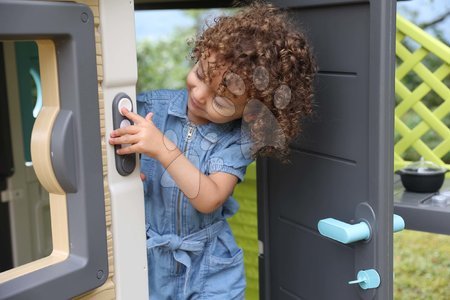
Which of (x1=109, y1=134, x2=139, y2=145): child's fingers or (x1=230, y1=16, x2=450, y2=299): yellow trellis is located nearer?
(x1=109, y1=134, x2=139, y2=145): child's fingers

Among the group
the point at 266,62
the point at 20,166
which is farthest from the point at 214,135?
the point at 20,166

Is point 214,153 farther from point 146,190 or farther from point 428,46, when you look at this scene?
point 428,46

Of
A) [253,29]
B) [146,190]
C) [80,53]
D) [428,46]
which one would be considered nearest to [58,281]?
[80,53]

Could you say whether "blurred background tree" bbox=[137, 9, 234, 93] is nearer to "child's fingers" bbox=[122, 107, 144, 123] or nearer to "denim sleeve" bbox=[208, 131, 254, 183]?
"denim sleeve" bbox=[208, 131, 254, 183]

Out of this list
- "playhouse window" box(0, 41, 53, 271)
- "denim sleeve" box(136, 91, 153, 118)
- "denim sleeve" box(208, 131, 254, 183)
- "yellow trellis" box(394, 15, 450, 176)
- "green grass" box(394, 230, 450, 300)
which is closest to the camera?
"denim sleeve" box(208, 131, 254, 183)

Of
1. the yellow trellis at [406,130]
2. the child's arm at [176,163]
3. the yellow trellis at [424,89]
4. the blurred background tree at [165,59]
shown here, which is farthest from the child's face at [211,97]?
the blurred background tree at [165,59]

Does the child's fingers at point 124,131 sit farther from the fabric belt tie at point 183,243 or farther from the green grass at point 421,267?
the green grass at point 421,267

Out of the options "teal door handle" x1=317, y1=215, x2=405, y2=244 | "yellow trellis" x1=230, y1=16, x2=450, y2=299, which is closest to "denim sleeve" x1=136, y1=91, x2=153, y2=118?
"teal door handle" x1=317, y1=215, x2=405, y2=244

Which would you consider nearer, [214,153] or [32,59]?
[214,153]

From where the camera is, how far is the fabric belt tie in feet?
5.29

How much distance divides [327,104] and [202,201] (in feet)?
1.28

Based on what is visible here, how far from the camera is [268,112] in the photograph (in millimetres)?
1461

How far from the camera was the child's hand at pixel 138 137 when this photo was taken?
127 cm

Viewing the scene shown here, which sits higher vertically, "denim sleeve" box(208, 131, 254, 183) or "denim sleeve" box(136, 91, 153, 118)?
"denim sleeve" box(136, 91, 153, 118)
